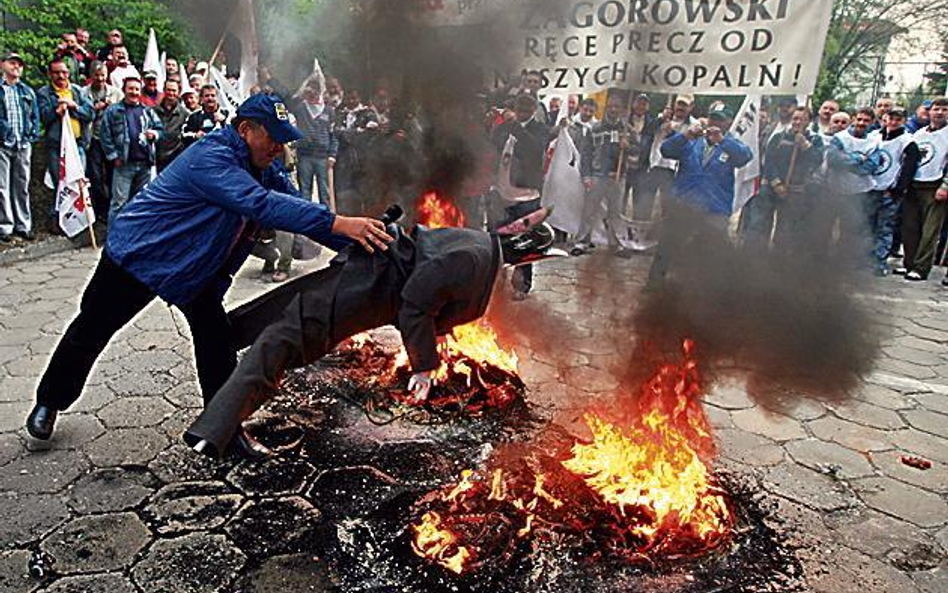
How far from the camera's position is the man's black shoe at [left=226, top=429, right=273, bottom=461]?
3.76 meters

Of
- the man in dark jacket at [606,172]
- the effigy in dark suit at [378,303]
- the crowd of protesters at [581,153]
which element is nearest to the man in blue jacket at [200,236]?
the effigy in dark suit at [378,303]

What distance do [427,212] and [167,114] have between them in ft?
14.0

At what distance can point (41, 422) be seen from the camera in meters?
3.77

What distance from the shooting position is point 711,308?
5594 mm

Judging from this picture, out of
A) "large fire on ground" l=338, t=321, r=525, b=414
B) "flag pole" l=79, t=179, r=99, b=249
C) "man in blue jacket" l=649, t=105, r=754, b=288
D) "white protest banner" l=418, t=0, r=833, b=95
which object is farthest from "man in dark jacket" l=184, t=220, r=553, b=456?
"flag pole" l=79, t=179, r=99, b=249

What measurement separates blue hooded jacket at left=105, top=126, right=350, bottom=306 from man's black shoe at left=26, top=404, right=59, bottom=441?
973mm

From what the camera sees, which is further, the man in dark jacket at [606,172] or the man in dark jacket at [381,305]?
the man in dark jacket at [606,172]

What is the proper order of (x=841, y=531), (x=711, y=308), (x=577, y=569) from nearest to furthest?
(x=577, y=569) → (x=841, y=531) → (x=711, y=308)

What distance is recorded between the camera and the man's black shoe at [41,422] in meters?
3.77

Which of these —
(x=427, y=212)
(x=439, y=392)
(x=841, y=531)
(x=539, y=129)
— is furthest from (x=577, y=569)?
(x=539, y=129)

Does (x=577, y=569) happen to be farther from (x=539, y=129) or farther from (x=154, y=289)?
(x=539, y=129)

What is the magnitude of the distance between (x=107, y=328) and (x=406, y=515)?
1.89 metres

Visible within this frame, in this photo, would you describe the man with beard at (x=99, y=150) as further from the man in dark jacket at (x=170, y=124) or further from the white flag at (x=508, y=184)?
the white flag at (x=508, y=184)

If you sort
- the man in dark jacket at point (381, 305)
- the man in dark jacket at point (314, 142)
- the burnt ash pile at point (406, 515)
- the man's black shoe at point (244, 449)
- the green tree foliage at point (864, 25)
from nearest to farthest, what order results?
the burnt ash pile at point (406, 515) → the man in dark jacket at point (381, 305) → the man's black shoe at point (244, 449) → the man in dark jacket at point (314, 142) → the green tree foliage at point (864, 25)
